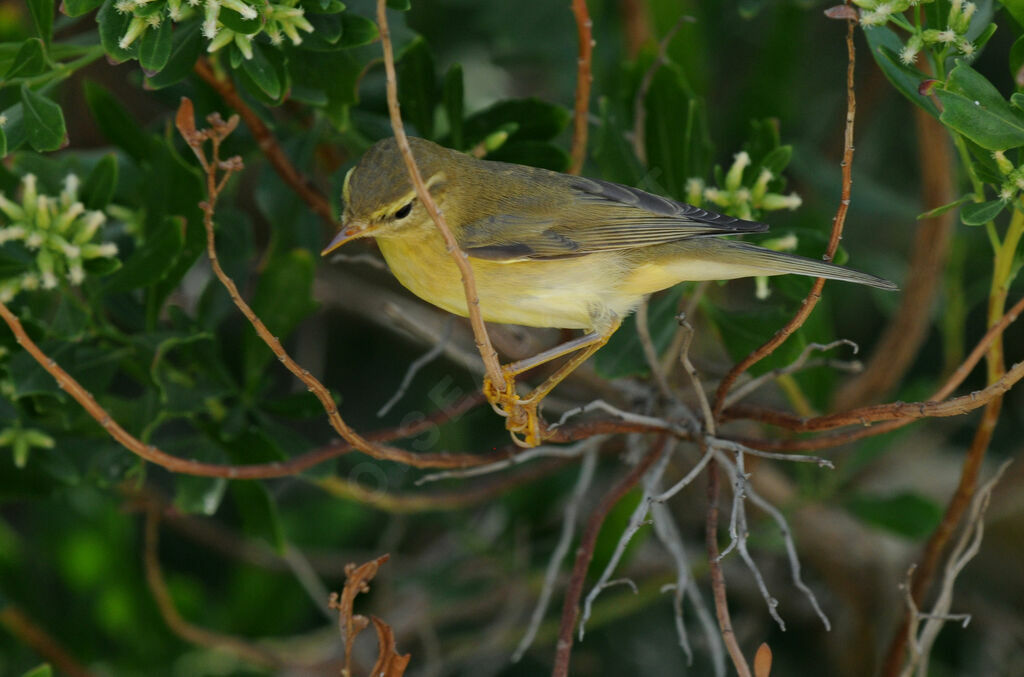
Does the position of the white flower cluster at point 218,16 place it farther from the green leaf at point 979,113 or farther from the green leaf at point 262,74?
the green leaf at point 979,113

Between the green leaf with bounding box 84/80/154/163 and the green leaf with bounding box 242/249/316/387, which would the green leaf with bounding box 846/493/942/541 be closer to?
the green leaf with bounding box 242/249/316/387

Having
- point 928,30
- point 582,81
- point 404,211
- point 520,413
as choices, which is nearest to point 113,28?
point 404,211

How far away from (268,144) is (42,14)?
64cm

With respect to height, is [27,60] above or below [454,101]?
above

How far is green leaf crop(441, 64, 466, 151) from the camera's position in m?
3.04

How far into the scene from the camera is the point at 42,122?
2451 millimetres

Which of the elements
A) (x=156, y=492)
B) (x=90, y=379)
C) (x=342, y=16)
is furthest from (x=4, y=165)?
(x=156, y=492)

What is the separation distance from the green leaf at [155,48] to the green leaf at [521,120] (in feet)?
3.48

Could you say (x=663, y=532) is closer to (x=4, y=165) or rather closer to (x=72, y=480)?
(x=72, y=480)

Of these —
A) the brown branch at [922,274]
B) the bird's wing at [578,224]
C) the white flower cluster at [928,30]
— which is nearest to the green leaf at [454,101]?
the bird's wing at [578,224]

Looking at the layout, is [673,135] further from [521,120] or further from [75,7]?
[75,7]

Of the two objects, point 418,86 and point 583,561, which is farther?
point 418,86

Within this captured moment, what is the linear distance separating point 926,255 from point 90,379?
2.71 metres

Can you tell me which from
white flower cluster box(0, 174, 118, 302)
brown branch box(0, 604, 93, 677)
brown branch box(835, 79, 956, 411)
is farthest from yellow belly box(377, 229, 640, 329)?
brown branch box(0, 604, 93, 677)
